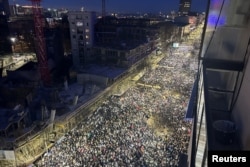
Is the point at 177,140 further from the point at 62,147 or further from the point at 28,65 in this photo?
the point at 28,65

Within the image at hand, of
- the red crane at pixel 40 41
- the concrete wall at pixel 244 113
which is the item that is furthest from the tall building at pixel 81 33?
the concrete wall at pixel 244 113

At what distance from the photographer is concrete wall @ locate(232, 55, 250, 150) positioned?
3435 mm

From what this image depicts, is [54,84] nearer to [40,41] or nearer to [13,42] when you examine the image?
[40,41]

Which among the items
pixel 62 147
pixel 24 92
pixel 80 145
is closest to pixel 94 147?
pixel 80 145

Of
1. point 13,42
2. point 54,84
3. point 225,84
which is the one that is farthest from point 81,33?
point 225,84

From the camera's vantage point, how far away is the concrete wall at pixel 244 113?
135 inches

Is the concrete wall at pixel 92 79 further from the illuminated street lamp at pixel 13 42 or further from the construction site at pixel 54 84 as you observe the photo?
the illuminated street lamp at pixel 13 42

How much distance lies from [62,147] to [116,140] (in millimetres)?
4178

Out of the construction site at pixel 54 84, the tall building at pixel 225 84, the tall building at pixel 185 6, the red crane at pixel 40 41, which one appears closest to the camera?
the tall building at pixel 225 84

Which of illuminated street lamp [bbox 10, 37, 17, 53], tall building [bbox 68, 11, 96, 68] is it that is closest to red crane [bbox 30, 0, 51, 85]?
tall building [bbox 68, 11, 96, 68]

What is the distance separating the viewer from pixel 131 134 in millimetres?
17484

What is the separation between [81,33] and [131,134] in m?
22.1

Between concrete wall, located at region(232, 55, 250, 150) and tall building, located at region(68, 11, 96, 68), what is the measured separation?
29996 millimetres

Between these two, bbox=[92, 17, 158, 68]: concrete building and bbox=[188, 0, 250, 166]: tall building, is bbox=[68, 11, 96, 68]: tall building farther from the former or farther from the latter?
bbox=[188, 0, 250, 166]: tall building
